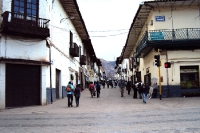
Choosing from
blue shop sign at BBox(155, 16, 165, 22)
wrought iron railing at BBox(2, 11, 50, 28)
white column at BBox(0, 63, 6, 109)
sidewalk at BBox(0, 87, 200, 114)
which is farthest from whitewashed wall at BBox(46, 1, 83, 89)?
blue shop sign at BBox(155, 16, 165, 22)

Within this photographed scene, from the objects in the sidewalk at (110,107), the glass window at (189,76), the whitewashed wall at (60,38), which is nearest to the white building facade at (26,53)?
the whitewashed wall at (60,38)

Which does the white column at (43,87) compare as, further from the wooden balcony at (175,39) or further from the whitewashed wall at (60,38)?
the wooden balcony at (175,39)

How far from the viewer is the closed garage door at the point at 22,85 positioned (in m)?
15.1

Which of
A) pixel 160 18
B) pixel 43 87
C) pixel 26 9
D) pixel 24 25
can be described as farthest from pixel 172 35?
pixel 24 25

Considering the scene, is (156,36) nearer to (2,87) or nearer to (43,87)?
(43,87)

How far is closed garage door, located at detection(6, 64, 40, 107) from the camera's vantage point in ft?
49.5

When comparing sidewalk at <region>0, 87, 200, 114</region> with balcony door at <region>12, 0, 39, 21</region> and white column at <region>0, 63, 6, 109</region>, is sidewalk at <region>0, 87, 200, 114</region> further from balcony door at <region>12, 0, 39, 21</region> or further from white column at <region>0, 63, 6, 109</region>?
balcony door at <region>12, 0, 39, 21</region>

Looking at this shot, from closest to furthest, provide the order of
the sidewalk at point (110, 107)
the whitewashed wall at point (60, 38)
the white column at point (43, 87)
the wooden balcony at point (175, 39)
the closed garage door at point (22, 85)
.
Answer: the sidewalk at point (110, 107)
the closed garage door at point (22, 85)
the white column at point (43, 87)
the whitewashed wall at point (60, 38)
the wooden balcony at point (175, 39)

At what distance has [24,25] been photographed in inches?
595

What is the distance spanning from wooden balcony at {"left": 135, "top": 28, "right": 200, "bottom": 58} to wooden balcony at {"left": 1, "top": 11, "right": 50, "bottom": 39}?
28.7ft

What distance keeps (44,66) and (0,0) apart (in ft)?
16.4

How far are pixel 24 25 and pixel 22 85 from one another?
3.84 m

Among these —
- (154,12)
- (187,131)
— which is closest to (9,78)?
(187,131)

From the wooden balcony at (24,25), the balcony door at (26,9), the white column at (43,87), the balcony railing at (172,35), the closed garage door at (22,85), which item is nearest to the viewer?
the wooden balcony at (24,25)
